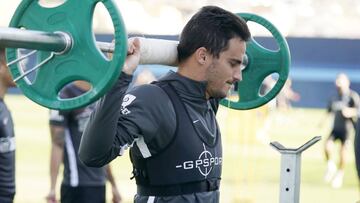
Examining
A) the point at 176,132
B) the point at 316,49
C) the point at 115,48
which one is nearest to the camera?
the point at 115,48

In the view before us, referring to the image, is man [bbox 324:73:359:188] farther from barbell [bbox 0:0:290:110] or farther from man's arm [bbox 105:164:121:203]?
barbell [bbox 0:0:290:110]

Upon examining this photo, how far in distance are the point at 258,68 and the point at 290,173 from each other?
55 centimetres

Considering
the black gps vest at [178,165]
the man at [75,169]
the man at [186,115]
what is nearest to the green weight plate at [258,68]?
the man at [186,115]

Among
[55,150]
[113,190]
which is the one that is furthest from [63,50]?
[113,190]

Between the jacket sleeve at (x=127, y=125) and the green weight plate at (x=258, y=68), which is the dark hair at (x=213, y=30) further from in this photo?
the green weight plate at (x=258, y=68)

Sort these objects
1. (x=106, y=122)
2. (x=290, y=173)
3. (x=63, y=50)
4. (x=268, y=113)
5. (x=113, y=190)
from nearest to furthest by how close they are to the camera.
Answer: (x=63, y=50), (x=106, y=122), (x=290, y=173), (x=113, y=190), (x=268, y=113)

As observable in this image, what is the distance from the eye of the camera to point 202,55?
333cm

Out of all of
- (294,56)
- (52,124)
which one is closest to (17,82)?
(52,124)

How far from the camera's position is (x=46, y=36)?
2576mm

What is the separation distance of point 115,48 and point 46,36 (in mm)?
205

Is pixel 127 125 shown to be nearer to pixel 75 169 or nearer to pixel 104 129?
pixel 104 129

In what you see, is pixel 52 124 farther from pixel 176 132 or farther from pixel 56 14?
pixel 56 14

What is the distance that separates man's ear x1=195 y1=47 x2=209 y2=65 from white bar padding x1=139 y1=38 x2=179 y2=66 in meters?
0.09

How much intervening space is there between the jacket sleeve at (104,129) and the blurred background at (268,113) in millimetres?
349
